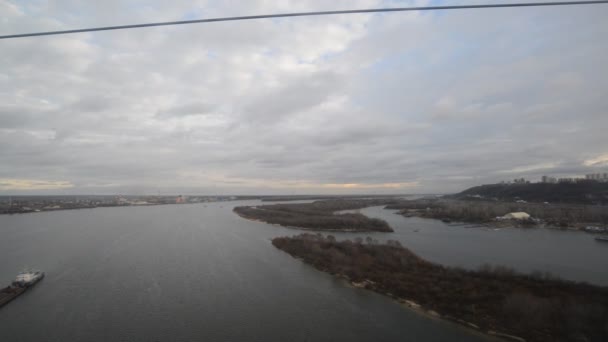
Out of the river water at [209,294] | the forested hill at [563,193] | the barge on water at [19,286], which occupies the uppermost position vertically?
the forested hill at [563,193]

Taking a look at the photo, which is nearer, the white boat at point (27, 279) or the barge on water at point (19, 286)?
the barge on water at point (19, 286)

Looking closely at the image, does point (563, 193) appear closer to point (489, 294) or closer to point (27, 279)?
point (489, 294)

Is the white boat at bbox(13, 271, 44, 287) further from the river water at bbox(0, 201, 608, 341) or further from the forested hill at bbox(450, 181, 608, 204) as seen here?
the forested hill at bbox(450, 181, 608, 204)

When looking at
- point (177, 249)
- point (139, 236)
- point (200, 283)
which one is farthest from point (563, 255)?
point (139, 236)

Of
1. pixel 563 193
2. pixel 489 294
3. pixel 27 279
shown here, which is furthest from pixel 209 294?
pixel 563 193

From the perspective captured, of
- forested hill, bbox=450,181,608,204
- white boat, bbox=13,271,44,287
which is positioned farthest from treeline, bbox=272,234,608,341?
forested hill, bbox=450,181,608,204

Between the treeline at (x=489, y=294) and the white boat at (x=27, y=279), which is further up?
the white boat at (x=27, y=279)

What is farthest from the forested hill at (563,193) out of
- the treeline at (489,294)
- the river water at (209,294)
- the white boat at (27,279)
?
the white boat at (27,279)

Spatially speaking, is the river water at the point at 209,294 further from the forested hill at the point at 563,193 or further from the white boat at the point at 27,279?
the forested hill at the point at 563,193
